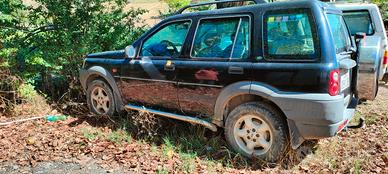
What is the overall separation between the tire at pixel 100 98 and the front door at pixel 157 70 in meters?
0.45

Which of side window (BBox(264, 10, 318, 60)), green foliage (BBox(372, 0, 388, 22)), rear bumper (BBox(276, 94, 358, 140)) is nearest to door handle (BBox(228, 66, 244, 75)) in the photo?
side window (BBox(264, 10, 318, 60))

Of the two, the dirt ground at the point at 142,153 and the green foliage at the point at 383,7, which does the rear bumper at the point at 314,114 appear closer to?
the dirt ground at the point at 142,153

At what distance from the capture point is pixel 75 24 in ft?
22.8

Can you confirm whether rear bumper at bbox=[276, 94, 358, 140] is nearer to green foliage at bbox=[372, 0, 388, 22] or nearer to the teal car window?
the teal car window

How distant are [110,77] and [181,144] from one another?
1657 mm

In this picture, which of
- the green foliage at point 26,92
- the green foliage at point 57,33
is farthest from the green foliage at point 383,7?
the green foliage at point 26,92

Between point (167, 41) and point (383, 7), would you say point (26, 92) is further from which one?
point (383, 7)

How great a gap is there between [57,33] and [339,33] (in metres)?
5.30

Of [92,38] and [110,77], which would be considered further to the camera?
[92,38]

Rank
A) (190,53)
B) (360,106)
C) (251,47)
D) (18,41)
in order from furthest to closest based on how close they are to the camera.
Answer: (18,41) → (360,106) → (190,53) → (251,47)

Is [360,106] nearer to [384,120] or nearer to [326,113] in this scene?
[384,120]

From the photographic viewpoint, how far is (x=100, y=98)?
5797mm

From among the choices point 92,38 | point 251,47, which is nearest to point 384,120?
point 251,47

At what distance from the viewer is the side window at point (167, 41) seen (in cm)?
474
